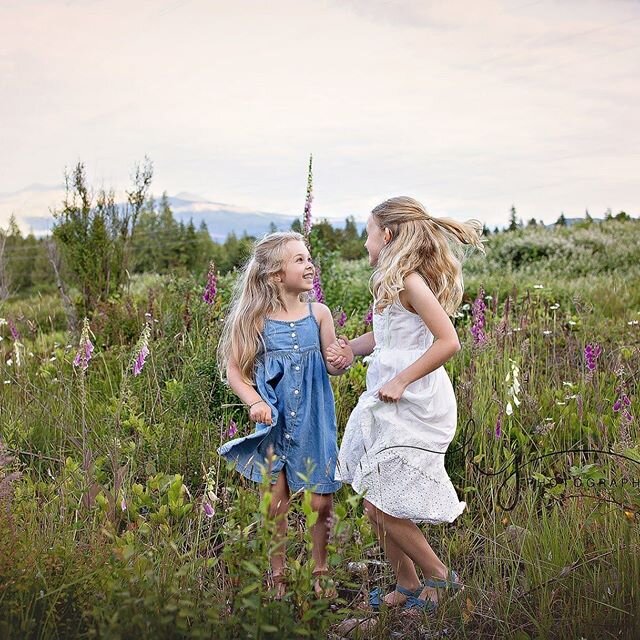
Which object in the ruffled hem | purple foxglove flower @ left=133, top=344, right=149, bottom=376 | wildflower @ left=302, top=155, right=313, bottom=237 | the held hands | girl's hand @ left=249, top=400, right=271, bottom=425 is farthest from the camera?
wildflower @ left=302, top=155, right=313, bottom=237

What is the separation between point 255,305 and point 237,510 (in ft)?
2.96

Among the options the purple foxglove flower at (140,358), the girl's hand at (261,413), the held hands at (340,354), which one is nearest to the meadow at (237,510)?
the purple foxglove flower at (140,358)

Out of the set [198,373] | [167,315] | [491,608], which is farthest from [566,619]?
[167,315]

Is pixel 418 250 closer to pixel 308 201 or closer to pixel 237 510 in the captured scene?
pixel 237 510

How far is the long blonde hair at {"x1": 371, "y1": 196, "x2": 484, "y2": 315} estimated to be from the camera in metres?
3.22

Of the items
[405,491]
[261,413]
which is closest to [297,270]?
[261,413]

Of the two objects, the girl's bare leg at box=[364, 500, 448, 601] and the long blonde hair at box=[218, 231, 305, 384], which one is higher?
the long blonde hair at box=[218, 231, 305, 384]

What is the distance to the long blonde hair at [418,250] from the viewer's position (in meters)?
3.22

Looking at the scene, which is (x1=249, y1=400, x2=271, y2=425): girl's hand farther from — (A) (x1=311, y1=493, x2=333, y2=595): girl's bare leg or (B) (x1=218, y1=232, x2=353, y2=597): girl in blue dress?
(A) (x1=311, y1=493, x2=333, y2=595): girl's bare leg

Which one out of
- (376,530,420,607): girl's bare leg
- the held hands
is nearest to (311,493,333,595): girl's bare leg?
(376,530,420,607): girl's bare leg

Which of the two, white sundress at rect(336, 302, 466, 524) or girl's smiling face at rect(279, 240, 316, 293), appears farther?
girl's smiling face at rect(279, 240, 316, 293)

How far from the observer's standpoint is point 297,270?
3.50 m

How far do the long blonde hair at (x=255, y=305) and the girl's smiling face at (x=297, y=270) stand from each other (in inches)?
1.1

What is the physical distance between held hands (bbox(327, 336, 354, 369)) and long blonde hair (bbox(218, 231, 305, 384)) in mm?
306
